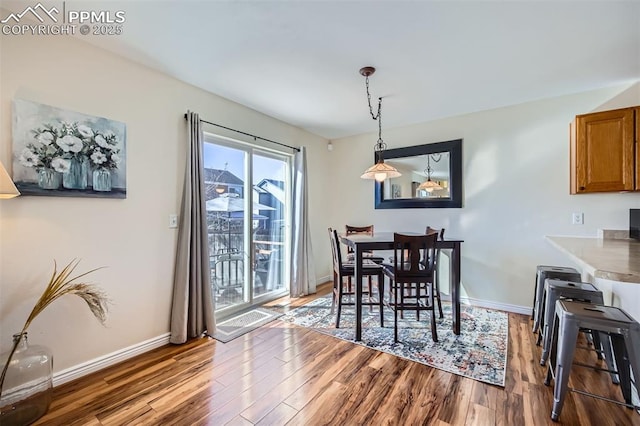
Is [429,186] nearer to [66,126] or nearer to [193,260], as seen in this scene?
[193,260]

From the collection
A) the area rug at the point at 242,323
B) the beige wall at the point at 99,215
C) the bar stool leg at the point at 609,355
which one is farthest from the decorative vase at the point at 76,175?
the bar stool leg at the point at 609,355

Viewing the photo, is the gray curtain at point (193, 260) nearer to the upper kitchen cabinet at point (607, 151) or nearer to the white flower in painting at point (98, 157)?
the white flower in painting at point (98, 157)

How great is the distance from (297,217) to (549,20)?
10.7 feet

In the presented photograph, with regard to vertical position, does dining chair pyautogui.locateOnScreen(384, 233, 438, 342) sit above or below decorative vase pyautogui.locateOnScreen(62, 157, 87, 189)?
below

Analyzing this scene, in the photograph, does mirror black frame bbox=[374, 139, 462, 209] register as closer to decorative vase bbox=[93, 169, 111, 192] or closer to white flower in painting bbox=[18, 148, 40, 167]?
decorative vase bbox=[93, 169, 111, 192]

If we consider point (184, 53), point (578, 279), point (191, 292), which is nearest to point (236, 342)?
point (191, 292)

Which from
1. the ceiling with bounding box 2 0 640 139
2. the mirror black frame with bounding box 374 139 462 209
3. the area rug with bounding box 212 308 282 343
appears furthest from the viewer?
the mirror black frame with bounding box 374 139 462 209

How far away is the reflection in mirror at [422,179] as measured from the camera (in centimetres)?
385

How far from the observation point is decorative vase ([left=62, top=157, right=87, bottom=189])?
2.01 metres

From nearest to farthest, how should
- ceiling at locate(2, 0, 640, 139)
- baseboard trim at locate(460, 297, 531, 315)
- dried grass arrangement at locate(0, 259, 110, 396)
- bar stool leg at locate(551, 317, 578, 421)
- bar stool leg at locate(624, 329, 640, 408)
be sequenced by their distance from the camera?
bar stool leg at locate(624, 329, 640, 408)
bar stool leg at locate(551, 317, 578, 421)
dried grass arrangement at locate(0, 259, 110, 396)
ceiling at locate(2, 0, 640, 139)
baseboard trim at locate(460, 297, 531, 315)

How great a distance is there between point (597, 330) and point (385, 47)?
2.34m

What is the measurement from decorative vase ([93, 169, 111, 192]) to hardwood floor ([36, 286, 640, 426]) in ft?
4.76

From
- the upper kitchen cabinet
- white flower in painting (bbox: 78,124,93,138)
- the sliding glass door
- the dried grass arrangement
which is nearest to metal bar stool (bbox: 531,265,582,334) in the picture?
the upper kitchen cabinet

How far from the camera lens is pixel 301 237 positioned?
4.09 m
